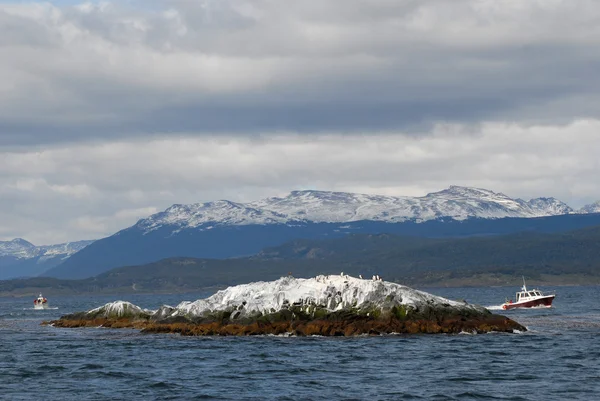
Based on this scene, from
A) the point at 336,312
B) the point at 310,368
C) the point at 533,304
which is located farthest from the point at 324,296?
the point at 533,304

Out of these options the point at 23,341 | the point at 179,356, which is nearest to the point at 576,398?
the point at 179,356

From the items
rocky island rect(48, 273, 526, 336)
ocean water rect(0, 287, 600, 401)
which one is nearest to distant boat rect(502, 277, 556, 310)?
rocky island rect(48, 273, 526, 336)

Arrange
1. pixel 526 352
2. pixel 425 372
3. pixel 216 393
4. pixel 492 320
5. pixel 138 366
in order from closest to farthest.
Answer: pixel 216 393 < pixel 425 372 < pixel 138 366 < pixel 526 352 < pixel 492 320

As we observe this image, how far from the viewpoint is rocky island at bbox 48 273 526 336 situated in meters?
96.4

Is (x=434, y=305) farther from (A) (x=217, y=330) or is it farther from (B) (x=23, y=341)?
(B) (x=23, y=341)

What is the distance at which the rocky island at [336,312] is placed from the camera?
96.4 metres

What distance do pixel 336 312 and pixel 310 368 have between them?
1121 inches

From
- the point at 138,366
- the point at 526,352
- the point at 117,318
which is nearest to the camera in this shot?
the point at 138,366

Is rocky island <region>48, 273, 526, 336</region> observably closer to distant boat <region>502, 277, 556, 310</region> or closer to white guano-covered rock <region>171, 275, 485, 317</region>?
white guano-covered rock <region>171, 275, 485, 317</region>

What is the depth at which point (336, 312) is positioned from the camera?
98188 mm

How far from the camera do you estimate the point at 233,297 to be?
344 ft

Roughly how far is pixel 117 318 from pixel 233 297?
2650 cm

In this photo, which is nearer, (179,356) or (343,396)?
(343,396)

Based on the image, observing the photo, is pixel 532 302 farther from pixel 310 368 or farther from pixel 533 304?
pixel 310 368
